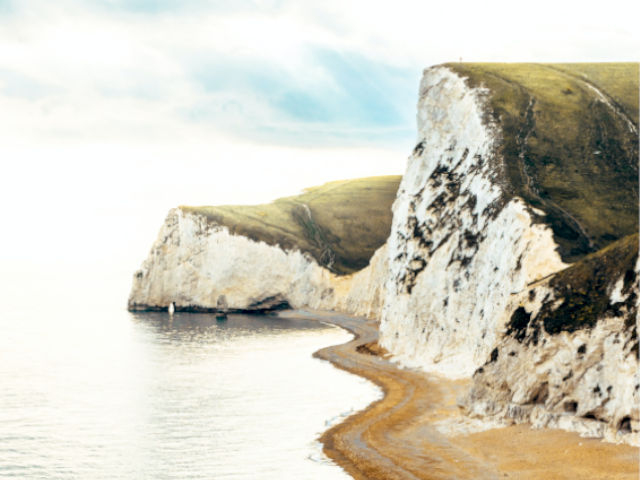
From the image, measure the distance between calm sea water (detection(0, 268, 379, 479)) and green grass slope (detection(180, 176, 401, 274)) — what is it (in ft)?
172

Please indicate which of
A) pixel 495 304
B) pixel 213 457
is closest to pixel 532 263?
pixel 495 304

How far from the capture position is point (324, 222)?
563 feet

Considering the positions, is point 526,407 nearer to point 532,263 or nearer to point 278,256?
point 532,263

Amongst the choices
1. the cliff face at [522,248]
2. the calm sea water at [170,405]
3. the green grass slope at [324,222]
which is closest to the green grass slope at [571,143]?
the cliff face at [522,248]

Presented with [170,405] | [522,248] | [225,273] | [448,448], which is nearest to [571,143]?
[522,248]

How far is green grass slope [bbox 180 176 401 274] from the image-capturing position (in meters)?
156

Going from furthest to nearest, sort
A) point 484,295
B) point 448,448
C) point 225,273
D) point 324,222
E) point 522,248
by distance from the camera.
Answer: point 324,222
point 225,273
point 484,295
point 522,248
point 448,448

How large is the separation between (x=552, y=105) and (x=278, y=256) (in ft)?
272

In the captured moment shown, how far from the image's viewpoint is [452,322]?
63031 mm

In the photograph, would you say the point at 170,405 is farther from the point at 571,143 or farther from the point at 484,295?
the point at 571,143

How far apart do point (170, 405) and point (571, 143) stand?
47.7m

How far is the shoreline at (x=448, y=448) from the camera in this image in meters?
32.0

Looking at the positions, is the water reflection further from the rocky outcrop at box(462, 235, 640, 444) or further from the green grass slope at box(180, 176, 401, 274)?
the green grass slope at box(180, 176, 401, 274)

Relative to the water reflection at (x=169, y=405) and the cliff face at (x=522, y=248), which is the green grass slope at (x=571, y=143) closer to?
the cliff face at (x=522, y=248)
